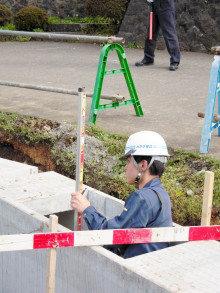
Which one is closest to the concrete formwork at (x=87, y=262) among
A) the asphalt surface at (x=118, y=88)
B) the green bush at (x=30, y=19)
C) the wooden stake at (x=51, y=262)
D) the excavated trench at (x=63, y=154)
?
the wooden stake at (x=51, y=262)

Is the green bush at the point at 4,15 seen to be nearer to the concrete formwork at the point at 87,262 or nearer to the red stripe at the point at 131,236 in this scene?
the concrete formwork at the point at 87,262

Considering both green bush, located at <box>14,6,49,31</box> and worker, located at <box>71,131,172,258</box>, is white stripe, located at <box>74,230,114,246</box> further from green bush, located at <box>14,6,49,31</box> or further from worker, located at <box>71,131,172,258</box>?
green bush, located at <box>14,6,49,31</box>

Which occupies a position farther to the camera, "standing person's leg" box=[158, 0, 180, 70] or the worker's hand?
"standing person's leg" box=[158, 0, 180, 70]

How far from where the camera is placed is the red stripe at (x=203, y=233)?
353 cm

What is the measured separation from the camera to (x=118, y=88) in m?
9.25

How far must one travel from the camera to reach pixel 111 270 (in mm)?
3311

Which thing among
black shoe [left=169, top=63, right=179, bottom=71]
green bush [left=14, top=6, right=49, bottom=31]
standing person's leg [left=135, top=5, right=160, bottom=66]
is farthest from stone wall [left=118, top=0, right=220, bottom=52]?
green bush [left=14, top=6, right=49, bottom=31]

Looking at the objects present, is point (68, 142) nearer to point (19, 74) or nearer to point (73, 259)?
point (73, 259)

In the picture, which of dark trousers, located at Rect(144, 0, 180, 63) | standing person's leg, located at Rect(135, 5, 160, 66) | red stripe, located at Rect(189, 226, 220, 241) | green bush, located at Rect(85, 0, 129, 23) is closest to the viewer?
red stripe, located at Rect(189, 226, 220, 241)

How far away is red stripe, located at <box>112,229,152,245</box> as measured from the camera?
332 cm

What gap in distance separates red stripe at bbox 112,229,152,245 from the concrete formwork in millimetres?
85

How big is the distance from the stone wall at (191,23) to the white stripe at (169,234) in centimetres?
926

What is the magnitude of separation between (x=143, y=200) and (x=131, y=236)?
206 mm

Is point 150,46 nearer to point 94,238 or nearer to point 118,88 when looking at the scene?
point 118,88
